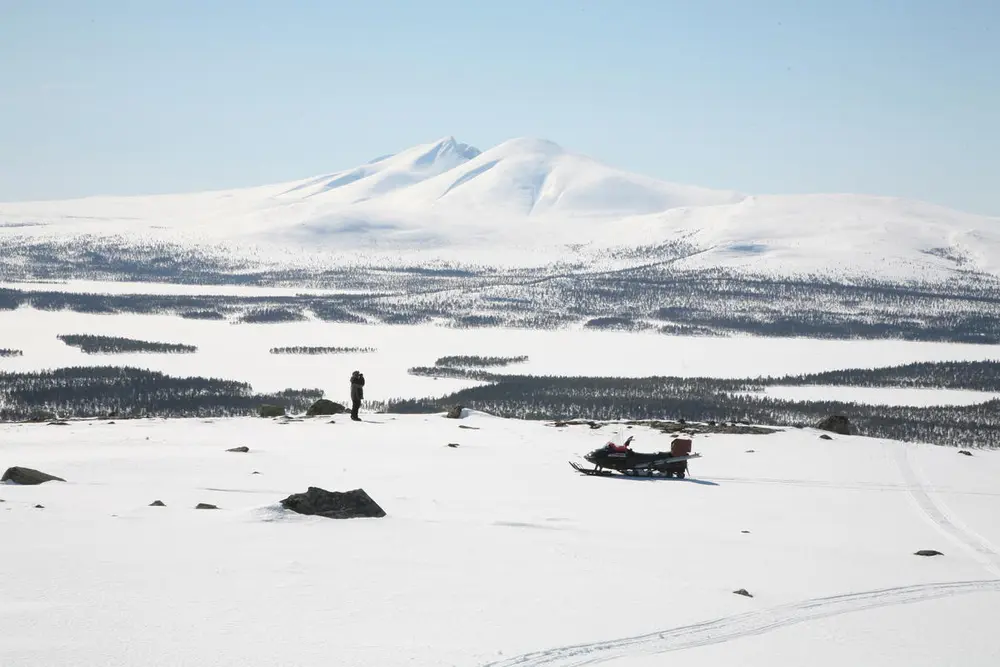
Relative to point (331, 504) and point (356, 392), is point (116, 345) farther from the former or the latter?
point (331, 504)

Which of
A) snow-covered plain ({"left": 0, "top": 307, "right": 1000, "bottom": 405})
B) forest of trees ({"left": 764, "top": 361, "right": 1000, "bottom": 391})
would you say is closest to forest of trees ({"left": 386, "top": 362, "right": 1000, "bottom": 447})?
forest of trees ({"left": 764, "top": 361, "right": 1000, "bottom": 391})

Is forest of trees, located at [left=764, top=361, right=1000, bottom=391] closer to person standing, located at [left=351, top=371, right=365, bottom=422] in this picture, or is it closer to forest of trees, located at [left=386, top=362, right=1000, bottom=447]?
forest of trees, located at [left=386, top=362, right=1000, bottom=447]

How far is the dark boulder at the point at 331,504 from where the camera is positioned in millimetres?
16188

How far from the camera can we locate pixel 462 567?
14109 millimetres

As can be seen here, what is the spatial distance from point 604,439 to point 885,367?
348 feet

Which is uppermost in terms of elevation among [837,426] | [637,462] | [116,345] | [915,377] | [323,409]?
[637,462]

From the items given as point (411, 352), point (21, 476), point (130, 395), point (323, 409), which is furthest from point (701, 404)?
point (21, 476)

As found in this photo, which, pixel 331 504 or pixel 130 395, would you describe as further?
pixel 130 395

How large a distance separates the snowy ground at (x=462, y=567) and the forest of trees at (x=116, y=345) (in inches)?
A: 4104

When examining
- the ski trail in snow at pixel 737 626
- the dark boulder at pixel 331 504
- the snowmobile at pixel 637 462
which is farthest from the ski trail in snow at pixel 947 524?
the dark boulder at pixel 331 504

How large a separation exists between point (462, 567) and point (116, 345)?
125203mm

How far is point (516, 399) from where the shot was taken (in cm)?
9281

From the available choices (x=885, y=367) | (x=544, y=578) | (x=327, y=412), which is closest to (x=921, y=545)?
(x=544, y=578)

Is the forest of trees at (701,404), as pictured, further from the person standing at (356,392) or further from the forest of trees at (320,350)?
the person standing at (356,392)
